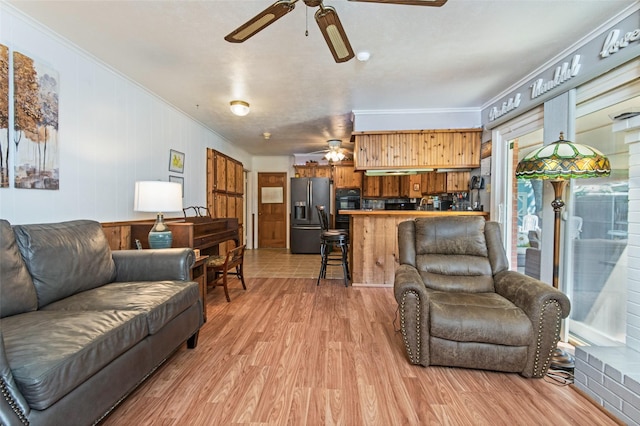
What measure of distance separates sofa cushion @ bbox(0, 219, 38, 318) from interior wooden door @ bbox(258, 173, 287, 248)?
18.4ft

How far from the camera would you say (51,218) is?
83.7 inches

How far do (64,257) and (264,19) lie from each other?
1912 millimetres

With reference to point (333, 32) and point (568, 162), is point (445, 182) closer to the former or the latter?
point (568, 162)

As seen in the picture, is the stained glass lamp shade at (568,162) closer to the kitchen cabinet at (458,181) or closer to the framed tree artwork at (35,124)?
the kitchen cabinet at (458,181)

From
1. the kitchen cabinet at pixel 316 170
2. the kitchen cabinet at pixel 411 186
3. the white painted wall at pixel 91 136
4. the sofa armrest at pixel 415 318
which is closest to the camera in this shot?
the sofa armrest at pixel 415 318

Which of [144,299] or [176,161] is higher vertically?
[176,161]

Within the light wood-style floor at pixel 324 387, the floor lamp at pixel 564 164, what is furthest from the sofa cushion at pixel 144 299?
the floor lamp at pixel 564 164

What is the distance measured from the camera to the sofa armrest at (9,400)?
36.7 inches

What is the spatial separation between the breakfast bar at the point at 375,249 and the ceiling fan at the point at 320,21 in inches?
95.6

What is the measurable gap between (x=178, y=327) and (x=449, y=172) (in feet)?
13.8

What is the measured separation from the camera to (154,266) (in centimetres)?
211

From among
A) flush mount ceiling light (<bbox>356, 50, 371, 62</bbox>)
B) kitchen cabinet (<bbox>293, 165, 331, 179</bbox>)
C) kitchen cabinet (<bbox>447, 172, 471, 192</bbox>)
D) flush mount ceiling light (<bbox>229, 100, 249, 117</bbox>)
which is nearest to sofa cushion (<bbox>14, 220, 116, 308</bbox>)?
flush mount ceiling light (<bbox>229, 100, 249, 117</bbox>)

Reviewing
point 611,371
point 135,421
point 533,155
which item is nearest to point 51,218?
point 135,421

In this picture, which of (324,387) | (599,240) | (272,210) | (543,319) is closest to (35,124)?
(324,387)
